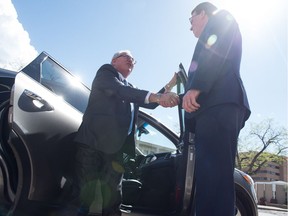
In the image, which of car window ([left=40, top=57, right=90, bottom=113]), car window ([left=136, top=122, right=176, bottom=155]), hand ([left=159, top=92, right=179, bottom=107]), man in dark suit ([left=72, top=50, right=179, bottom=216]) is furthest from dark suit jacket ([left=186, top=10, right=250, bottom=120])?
car window ([left=136, top=122, right=176, bottom=155])

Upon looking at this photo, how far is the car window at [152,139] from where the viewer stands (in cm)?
348

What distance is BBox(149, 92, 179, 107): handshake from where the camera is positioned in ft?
8.00

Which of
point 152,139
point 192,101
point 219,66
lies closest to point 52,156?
point 192,101

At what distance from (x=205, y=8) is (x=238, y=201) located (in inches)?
83.6

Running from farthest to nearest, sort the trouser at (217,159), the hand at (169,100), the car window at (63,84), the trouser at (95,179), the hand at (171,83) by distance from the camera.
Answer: the hand at (171,83), the car window at (63,84), the hand at (169,100), the trouser at (95,179), the trouser at (217,159)

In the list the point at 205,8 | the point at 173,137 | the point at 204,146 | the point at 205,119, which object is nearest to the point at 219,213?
the point at 204,146

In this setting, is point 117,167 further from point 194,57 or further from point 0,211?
point 194,57

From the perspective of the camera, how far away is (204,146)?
A: 1855 mm

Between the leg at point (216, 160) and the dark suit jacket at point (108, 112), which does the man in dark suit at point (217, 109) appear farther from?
the dark suit jacket at point (108, 112)

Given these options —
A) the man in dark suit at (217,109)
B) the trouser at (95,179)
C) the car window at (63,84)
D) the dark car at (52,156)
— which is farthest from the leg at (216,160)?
the car window at (63,84)

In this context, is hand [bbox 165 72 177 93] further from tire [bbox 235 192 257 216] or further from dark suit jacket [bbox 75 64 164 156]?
tire [bbox 235 192 257 216]

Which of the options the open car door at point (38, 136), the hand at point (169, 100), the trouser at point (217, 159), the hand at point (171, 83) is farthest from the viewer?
the hand at point (171, 83)

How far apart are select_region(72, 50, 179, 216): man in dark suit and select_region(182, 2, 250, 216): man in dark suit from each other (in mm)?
574

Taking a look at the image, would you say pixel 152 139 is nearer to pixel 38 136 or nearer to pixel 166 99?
pixel 166 99
